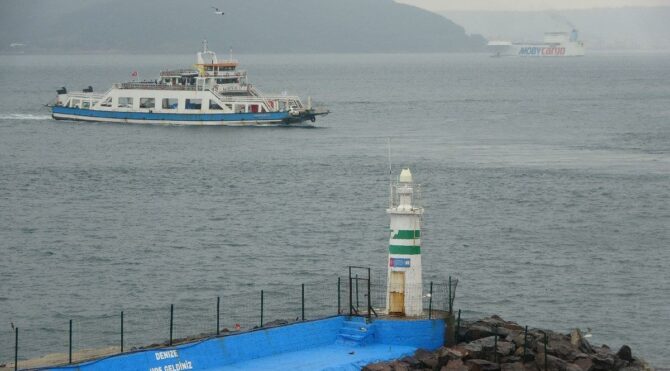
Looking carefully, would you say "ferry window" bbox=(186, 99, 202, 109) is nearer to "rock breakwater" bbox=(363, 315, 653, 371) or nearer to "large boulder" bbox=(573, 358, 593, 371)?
"rock breakwater" bbox=(363, 315, 653, 371)

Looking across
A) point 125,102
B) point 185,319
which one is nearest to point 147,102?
point 125,102

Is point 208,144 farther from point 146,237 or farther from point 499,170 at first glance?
point 146,237

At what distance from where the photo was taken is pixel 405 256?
24.2 m

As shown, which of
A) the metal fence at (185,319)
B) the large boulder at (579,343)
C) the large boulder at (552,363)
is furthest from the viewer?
the metal fence at (185,319)

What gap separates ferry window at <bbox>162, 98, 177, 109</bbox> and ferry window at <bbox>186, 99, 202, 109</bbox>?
3.52 feet

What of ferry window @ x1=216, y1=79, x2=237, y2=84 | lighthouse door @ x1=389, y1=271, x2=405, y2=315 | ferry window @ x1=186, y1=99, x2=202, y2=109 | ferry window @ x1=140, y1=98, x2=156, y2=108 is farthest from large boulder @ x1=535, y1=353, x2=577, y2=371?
ferry window @ x1=140, y1=98, x2=156, y2=108

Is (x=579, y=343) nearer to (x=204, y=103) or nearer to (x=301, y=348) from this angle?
(x=301, y=348)

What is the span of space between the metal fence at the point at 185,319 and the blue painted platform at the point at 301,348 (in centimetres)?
239

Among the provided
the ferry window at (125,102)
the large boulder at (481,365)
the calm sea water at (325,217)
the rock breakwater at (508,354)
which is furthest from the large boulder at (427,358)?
the ferry window at (125,102)

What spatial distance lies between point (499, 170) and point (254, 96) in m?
33.4

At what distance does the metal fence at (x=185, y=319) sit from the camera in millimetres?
29750

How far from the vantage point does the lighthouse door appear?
24.3 m

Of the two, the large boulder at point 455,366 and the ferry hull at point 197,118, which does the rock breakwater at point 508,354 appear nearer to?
the large boulder at point 455,366

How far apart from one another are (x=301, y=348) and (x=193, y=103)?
76793 millimetres
